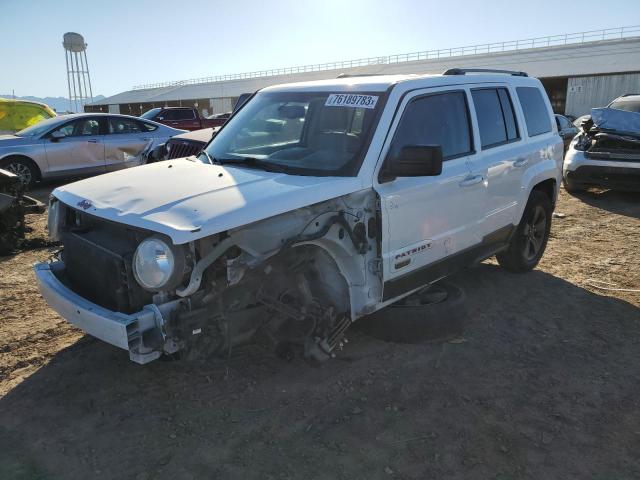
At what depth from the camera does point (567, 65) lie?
32.0 m

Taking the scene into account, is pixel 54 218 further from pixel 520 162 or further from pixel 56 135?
pixel 56 135

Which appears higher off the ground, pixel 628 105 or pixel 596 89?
pixel 596 89

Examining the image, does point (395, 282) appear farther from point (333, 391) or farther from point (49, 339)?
point (49, 339)

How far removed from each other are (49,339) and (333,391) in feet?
7.49

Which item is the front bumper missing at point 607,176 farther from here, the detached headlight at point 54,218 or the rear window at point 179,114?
the rear window at point 179,114

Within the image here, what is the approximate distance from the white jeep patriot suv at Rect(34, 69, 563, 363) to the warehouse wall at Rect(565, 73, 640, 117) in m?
27.3

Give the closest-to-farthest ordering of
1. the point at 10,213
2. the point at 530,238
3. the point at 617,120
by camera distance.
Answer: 1. the point at 530,238
2. the point at 10,213
3. the point at 617,120

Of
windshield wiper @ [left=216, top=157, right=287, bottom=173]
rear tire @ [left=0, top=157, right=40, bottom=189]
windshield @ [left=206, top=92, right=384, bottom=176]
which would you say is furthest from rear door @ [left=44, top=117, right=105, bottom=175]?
windshield wiper @ [left=216, top=157, right=287, bottom=173]

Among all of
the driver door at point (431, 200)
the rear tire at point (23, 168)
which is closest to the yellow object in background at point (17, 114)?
the rear tire at point (23, 168)

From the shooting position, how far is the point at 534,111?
5398 mm

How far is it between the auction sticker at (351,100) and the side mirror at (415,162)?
0.50 m

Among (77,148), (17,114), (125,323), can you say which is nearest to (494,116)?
(125,323)

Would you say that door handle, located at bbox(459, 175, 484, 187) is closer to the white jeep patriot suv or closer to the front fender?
the white jeep patriot suv

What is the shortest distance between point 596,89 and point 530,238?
92.4ft
